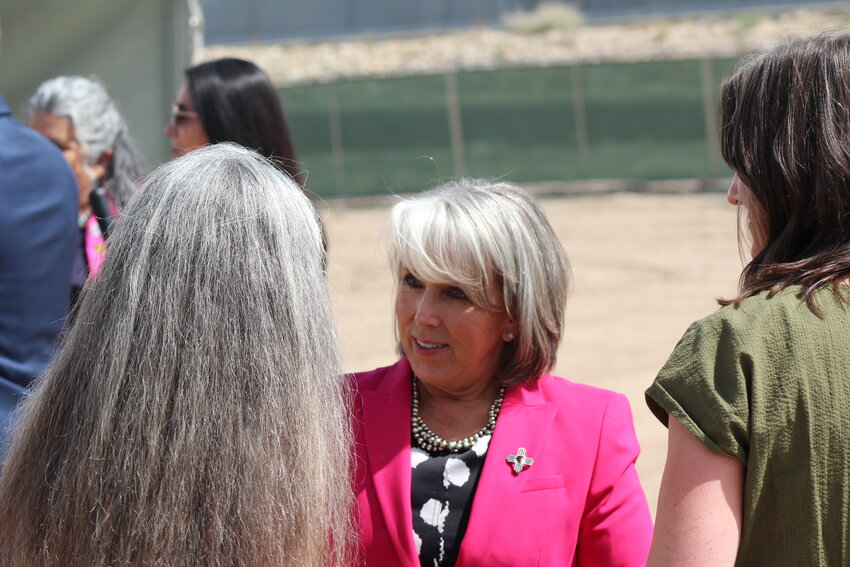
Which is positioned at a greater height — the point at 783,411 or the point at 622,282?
the point at 783,411

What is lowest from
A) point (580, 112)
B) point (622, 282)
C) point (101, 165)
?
point (622, 282)

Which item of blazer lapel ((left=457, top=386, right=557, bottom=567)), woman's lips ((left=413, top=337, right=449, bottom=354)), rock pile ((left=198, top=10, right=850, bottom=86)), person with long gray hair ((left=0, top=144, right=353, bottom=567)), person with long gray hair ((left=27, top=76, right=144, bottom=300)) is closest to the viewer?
person with long gray hair ((left=0, top=144, right=353, bottom=567))

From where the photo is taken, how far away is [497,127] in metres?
18.3

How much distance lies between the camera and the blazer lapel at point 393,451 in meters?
2.15

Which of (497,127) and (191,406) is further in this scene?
(497,127)

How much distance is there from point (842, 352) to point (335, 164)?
17.3m

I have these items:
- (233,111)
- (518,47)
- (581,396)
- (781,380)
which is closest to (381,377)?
(581,396)

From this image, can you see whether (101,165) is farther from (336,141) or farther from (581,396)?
(336,141)

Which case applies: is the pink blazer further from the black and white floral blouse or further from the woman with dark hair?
the woman with dark hair

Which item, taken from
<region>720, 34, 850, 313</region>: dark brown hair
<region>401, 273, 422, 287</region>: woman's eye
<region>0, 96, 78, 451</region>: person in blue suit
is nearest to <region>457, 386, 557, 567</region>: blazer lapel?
<region>401, 273, 422, 287</region>: woman's eye

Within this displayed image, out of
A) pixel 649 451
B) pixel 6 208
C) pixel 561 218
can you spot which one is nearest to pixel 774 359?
pixel 6 208

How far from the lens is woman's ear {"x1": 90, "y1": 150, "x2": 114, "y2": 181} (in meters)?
3.89

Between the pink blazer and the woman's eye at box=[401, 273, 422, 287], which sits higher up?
the woman's eye at box=[401, 273, 422, 287]

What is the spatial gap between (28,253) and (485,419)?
122cm
